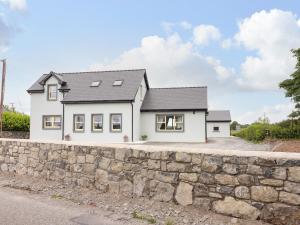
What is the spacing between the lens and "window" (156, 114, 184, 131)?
27.7 meters

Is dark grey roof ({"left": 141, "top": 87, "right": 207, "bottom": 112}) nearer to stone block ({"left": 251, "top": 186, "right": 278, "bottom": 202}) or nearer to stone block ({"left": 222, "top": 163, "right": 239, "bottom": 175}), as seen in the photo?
stone block ({"left": 222, "top": 163, "right": 239, "bottom": 175})

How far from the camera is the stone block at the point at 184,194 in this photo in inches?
251

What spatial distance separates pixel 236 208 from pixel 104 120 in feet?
72.8

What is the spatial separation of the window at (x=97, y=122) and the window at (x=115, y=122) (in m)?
1.02

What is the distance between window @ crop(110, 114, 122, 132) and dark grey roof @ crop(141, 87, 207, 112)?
265cm

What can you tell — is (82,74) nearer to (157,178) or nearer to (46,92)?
(46,92)

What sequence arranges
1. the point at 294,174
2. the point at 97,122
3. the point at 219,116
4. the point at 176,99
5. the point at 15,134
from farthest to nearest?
the point at 219,116 → the point at 15,134 → the point at 176,99 → the point at 97,122 → the point at 294,174

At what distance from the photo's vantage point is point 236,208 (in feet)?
19.0

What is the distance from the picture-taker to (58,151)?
9.25 metres

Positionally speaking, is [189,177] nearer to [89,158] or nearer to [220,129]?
[89,158]

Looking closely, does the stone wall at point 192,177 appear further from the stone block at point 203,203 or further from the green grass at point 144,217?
the green grass at point 144,217

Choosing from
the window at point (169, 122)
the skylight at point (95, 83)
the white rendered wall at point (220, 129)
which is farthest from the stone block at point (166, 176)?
the white rendered wall at point (220, 129)

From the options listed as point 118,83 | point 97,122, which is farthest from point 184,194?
point 118,83

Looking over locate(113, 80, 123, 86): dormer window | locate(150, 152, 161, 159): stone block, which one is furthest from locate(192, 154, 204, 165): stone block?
locate(113, 80, 123, 86): dormer window
